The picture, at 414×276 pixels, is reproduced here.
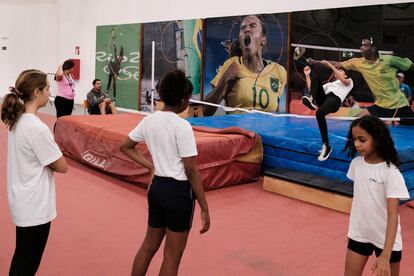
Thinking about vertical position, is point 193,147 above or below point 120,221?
above

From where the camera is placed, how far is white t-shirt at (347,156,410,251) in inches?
70.7

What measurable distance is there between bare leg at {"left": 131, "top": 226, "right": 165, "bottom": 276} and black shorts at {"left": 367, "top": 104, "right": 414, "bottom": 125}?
16.6 ft

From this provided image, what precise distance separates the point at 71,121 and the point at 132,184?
1810 mm

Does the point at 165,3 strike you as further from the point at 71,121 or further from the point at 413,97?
the point at 413,97

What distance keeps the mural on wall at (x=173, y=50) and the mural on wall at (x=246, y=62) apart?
31 centimetres

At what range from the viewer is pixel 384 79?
20.3ft

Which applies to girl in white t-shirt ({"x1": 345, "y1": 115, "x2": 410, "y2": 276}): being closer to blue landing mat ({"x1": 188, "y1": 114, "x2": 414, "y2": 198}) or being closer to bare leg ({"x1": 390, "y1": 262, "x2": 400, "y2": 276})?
bare leg ({"x1": 390, "y1": 262, "x2": 400, "y2": 276})

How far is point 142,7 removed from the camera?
10.4 metres

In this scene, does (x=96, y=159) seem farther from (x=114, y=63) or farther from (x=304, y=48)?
(x=114, y=63)

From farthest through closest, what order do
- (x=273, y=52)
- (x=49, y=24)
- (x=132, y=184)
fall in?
(x=49, y=24) < (x=273, y=52) < (x=132, y=184)

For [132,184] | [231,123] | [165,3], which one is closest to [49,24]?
[165,3]

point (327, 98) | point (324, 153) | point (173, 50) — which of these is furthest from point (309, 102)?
point (173, 50)

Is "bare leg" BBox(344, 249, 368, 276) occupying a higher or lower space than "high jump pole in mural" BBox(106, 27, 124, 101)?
lower

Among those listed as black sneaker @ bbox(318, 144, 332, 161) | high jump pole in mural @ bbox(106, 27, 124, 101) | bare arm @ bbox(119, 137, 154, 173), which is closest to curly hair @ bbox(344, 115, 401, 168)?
bare arm @ bbox(119, 137, 154, 173)
